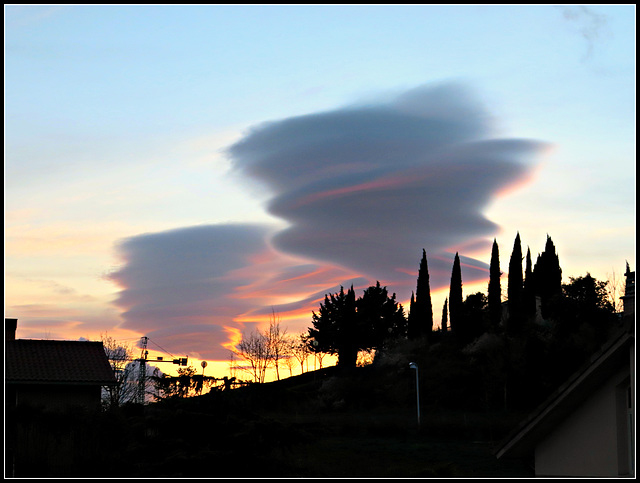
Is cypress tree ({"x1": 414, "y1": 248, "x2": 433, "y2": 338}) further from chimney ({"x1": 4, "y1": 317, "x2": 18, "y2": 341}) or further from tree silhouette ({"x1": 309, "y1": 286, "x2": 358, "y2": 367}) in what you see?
chimney ({"x1": 4, "y1": 317, "x2": 18, "y2": 341})

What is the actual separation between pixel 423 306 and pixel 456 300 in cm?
439

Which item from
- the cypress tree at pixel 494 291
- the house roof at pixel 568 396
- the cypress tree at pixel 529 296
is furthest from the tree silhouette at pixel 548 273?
the house roof at pixel 568 396

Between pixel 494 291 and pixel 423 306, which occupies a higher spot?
pixel 494 291

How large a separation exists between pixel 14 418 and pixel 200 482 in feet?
40.4

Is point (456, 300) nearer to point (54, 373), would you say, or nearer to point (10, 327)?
point (10, 327)

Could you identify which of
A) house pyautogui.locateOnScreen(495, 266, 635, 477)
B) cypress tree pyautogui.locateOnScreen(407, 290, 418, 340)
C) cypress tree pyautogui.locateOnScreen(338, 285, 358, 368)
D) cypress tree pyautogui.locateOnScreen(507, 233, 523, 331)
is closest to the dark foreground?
house pyautogui.locateOnScreen(495, 266, 635, 477)

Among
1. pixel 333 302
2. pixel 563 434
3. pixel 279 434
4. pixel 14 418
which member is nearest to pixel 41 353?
pixel 14 418

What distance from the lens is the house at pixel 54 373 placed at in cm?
3372

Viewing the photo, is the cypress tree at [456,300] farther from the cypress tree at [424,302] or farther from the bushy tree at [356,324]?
the bushy tree at [356,324]

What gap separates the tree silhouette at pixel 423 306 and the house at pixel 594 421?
183 feet

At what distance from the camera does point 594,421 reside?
15.7 metres

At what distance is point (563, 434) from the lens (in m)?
16.2

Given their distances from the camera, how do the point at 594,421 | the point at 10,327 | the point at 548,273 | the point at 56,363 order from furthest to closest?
the point at 548,273 → the point at 10,327 → the point at 56,363 → the point at 594,421

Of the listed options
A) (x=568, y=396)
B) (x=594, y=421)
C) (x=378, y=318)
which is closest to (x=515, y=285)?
(x=378, y=318)
